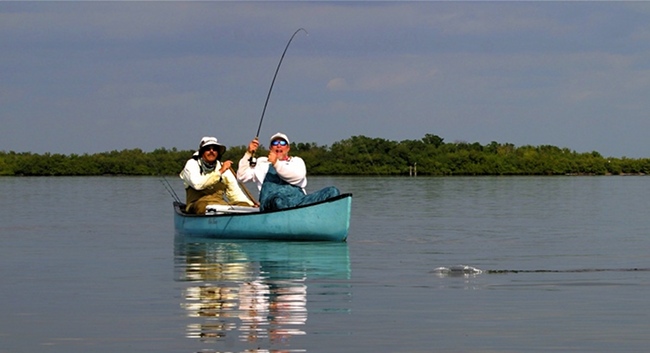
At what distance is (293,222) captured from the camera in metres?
16.5

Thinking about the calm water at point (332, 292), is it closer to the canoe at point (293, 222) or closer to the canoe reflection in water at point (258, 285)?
the canoe reflection in water at point (258, 285)

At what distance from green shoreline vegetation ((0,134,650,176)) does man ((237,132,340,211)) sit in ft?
202

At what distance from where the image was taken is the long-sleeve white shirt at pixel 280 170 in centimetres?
1603

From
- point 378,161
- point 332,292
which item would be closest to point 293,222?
point 332,292

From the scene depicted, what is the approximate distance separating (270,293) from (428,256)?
4.45 metres

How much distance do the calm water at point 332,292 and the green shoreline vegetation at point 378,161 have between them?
61487 millimetres

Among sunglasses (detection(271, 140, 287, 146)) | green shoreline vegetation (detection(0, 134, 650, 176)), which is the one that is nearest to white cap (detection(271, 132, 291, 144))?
sunglasses (detection(271, 140, 287, 146))

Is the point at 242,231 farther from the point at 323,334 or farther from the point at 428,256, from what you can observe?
the point at 323,334

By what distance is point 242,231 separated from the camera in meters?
17.1

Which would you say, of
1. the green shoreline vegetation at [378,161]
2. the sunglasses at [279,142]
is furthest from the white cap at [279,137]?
the green shoreline vegetation at [378,161]

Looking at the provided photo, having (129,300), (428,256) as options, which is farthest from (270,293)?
(428,256)

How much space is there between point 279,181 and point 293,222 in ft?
1.87

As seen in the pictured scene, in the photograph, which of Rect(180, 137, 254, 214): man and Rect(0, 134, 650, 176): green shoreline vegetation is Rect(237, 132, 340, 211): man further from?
Rect(0, 134, 650, 176): green shoreline vegetation

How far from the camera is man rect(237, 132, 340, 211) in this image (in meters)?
16.2
